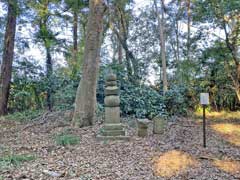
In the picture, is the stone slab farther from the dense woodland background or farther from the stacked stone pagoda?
the dense woodland background

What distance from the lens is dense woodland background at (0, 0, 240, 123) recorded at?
10508mm

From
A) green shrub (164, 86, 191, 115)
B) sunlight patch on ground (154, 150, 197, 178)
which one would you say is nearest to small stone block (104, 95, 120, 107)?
sunlight patch on ground (154, 150, 197, 178)

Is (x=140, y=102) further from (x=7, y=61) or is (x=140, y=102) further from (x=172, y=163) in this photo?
(x=172, y=163)

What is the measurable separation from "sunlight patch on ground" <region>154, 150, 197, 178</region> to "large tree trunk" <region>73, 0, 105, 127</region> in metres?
2.94

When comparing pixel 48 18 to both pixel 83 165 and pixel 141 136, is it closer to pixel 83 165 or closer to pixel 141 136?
pixel 141 136

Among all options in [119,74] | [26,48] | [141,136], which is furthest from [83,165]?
[26,48]

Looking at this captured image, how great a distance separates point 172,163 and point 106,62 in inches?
392

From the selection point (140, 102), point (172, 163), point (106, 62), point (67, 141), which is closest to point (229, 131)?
point (140, 102)

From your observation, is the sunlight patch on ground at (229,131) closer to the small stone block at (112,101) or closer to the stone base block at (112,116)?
the stone base block at (112,116)

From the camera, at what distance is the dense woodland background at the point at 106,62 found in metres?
10.5

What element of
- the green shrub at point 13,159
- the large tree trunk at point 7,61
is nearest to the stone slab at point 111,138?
the green shrub at point 13,159

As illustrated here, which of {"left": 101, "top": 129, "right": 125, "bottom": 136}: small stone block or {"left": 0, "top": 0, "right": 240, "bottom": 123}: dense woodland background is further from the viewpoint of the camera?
{"left": 0, "top": 0, "right": 240, "bottom": 123}: dense woodland background

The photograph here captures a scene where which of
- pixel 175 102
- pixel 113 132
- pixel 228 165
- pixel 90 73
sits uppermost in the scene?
pixel 90 73

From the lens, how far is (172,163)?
197 inches
